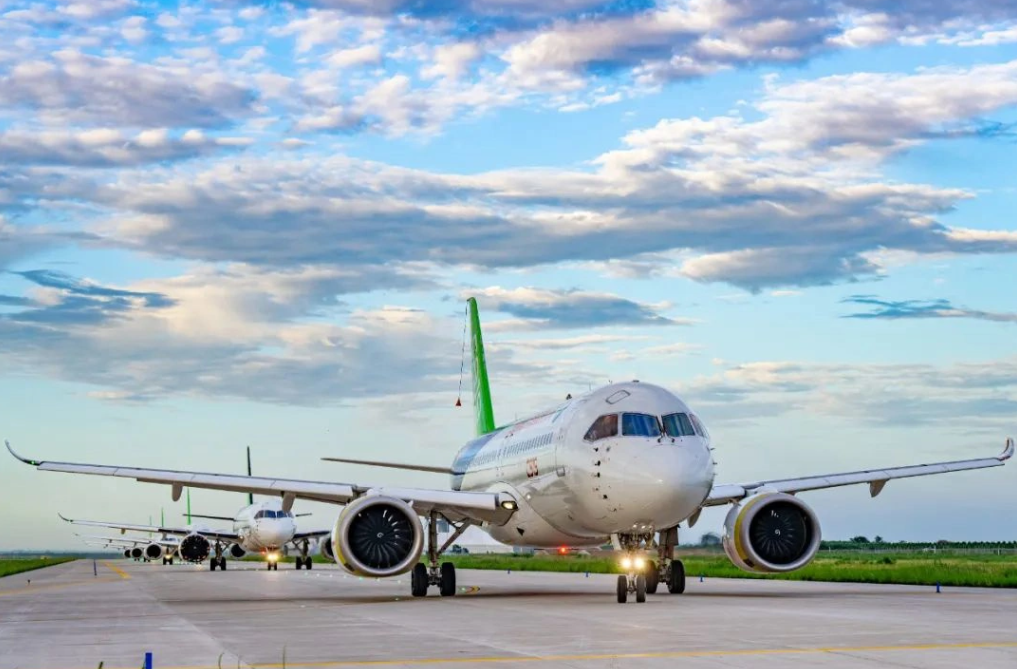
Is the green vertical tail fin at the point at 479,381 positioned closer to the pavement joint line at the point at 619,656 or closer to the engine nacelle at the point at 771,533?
the engine nacelle at the point at 771,533

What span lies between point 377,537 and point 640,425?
6392 millimetres

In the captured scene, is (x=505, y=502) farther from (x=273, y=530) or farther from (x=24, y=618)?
(x=273, y=530)

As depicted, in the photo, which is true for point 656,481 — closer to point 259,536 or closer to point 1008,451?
point 1008,451

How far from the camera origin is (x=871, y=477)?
103 feet

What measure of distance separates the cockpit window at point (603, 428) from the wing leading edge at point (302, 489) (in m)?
4.63

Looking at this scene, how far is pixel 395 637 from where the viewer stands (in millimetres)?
18250

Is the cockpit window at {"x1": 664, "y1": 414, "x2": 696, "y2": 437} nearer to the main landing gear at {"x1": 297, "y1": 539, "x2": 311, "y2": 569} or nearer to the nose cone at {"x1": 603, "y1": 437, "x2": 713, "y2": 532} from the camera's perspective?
the nose cone at {"x1": 603, "y1": 437, "x2": 713, "y2": 532}

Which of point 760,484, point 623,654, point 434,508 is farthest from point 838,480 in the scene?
point 623,654

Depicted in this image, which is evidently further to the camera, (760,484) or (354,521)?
(760,484)

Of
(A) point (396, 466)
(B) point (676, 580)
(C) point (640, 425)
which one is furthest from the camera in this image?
(A) point (396, 466)

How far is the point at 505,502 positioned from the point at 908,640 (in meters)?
15.9

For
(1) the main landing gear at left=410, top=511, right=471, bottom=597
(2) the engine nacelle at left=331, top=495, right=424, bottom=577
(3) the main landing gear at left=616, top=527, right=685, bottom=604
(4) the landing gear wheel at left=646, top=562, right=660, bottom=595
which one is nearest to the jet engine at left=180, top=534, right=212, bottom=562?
(1) the main landing gear at left=410, top=511, right=471, bottom=597

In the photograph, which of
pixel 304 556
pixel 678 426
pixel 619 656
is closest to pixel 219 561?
pixel 304 556

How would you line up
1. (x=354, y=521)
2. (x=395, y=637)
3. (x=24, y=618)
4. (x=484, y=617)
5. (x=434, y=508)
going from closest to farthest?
(x=395, y=637) < (x=484, y=617) < (x=24, y=618) < (x=354, y=521) < (x=434, y=508)
